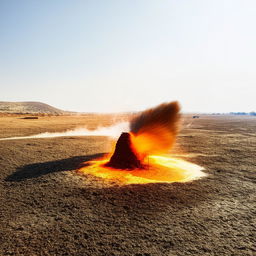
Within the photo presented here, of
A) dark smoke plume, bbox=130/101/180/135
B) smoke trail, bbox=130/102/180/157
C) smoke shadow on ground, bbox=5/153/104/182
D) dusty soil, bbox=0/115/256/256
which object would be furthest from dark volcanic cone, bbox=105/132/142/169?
dusty soil, bbox=0/115/256/256

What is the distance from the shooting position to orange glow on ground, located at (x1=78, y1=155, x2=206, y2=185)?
867 cm

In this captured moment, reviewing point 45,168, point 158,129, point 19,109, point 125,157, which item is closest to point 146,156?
point 158,129

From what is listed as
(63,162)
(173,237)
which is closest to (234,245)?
(173,237)

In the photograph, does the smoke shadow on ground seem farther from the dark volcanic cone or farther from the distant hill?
the distant hill

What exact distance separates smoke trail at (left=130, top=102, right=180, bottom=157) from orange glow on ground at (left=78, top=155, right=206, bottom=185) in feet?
3.12

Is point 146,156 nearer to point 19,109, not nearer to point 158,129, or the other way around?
point 158,129

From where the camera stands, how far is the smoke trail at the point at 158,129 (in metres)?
11.5

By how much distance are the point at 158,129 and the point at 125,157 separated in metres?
2.71

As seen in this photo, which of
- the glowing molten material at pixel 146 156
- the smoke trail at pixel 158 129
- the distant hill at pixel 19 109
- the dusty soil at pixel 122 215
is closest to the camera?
the dusty soil at pixel 122 215

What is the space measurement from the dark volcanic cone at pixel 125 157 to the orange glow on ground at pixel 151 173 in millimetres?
409

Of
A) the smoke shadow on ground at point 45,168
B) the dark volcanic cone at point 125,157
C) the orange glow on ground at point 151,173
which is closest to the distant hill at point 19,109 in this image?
the smoke shadow on ground at point 45,168

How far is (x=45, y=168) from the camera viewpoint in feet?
32.7

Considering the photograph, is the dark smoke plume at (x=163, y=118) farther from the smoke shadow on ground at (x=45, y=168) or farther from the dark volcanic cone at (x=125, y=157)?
the smoke shadow on ground at (x=45, y=168)

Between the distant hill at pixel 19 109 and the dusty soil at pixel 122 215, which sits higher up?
the distant hill at pixel 19 109
